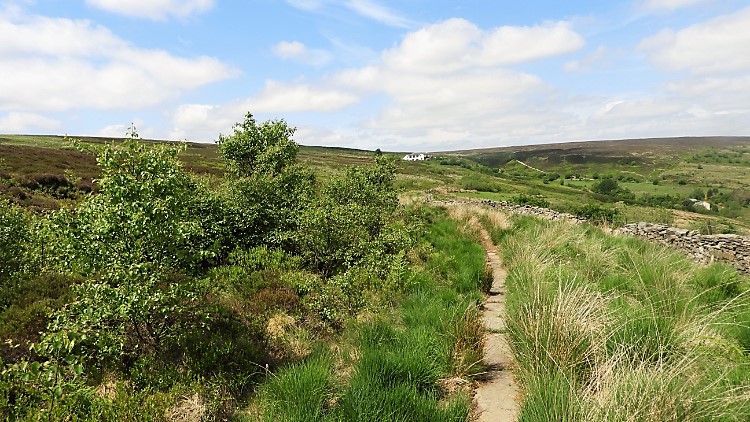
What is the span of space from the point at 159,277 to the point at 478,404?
4729 millimetres

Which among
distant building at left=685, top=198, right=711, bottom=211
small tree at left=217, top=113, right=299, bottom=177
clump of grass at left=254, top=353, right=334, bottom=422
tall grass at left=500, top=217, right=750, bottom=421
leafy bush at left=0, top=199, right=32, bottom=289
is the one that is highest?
small tree at left=217, top=113, right=299, bottom=177

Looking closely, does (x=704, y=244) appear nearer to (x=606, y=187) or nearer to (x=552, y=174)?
(x=606, y=187)

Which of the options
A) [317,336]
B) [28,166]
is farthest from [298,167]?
[28,166]

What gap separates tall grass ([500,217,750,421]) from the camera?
327 cm

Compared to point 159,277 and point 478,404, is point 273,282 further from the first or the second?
point 478,404

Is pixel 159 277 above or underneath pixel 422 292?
above

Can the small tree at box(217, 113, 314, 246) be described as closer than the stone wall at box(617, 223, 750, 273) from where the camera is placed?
Yes

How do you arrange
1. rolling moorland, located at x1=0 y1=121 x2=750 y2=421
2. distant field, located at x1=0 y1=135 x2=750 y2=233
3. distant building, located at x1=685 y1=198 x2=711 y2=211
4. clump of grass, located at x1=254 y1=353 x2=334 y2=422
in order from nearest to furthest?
rolling moorland, located at x1=0 y1=121 x2=750 y2=421
clump of grass, located at x1=254 y1=353 x2=334 y2=422
distant field, located at x1=0 y1=135 x2=750 y2=233
distant building, located at x1=685 y1=198 x2=711 y2=211

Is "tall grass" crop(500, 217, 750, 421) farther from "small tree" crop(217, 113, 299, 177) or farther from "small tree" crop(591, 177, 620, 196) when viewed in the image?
"small tree" crop(591, 177, 620, 196)

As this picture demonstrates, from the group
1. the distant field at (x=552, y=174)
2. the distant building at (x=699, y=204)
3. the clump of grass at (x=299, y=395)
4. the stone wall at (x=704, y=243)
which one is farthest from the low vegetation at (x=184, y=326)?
the distant building at (x=699, y=204)

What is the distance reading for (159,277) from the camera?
18.5 ft

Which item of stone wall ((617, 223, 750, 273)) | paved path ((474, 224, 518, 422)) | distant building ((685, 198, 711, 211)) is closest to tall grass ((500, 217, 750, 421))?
paved path ((474, 224, 518, 422))

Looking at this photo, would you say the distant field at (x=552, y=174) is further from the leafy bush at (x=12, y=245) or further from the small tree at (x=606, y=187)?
the small tree at (x=606, y=187)

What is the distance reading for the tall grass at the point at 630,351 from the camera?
327 centimetres
